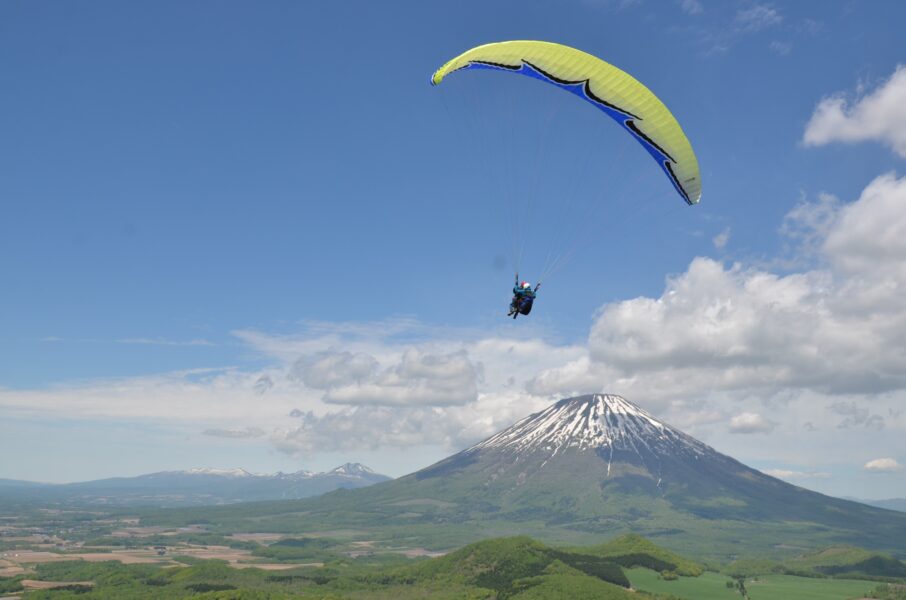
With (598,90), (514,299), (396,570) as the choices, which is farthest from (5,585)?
(598,90)

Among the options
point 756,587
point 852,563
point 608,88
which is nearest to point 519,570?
point 756,587

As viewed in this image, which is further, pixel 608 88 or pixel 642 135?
pixel 642 135

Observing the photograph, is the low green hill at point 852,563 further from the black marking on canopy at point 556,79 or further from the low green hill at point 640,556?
the black marking on canopy at point 556,79

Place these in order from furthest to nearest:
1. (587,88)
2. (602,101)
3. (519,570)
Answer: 1. (519,570)
2. (602,101)
3. (587,88)

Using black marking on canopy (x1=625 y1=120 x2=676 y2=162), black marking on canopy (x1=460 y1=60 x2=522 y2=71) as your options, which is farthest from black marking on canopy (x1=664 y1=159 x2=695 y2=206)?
black marking on canopy (x1=460 y1=60 x2=522 y2=71)

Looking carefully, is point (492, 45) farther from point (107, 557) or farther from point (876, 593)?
point (107, 557)

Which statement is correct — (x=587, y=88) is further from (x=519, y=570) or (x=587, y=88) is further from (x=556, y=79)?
(x=519, y=570)

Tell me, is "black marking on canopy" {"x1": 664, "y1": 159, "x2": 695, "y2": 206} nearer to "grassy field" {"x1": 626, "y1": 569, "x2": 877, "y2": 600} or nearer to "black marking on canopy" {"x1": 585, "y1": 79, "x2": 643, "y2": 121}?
"black marking on canopy" {"x1": 585, "y1": 79, "x2": 643, "y2": 121}

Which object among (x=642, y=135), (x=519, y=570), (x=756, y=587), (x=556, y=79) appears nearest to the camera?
(x=556, y=79)
